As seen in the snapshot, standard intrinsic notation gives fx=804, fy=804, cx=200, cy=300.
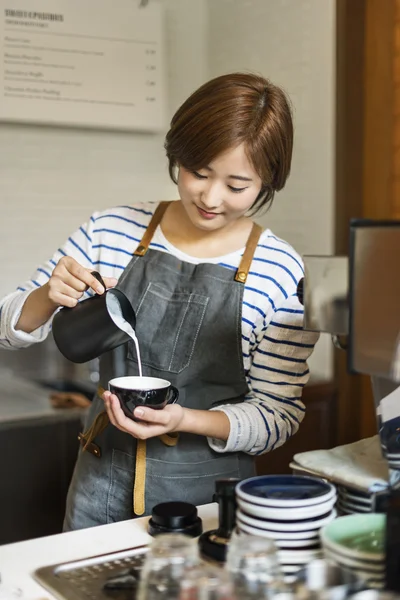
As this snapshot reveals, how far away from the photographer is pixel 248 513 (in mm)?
1138

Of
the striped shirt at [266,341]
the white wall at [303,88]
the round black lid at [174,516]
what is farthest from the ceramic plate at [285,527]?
Result: the white wall at [303,88]

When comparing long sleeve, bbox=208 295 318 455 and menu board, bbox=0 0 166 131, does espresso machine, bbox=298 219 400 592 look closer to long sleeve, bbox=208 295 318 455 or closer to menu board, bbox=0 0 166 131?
long sleeve, bbox=208 295 318 455

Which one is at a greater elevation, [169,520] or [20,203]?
[20,203]

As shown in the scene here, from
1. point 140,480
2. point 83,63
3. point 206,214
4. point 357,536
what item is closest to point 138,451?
point 140,480

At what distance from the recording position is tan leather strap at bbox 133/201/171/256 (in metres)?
1.75

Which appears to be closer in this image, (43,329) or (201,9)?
(43,329)

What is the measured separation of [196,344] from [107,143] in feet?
5.05

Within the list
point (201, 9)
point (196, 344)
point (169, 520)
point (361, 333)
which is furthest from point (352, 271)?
point (201, 9)

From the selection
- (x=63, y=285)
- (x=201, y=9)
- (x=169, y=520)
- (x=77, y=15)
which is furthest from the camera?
(x=201, y=9)

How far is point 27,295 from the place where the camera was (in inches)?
65.7

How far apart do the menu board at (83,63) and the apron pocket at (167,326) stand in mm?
1324

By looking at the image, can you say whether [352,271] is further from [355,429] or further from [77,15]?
[77,15]

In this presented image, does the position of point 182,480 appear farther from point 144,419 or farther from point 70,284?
point 70,284

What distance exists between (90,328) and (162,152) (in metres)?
1.73
